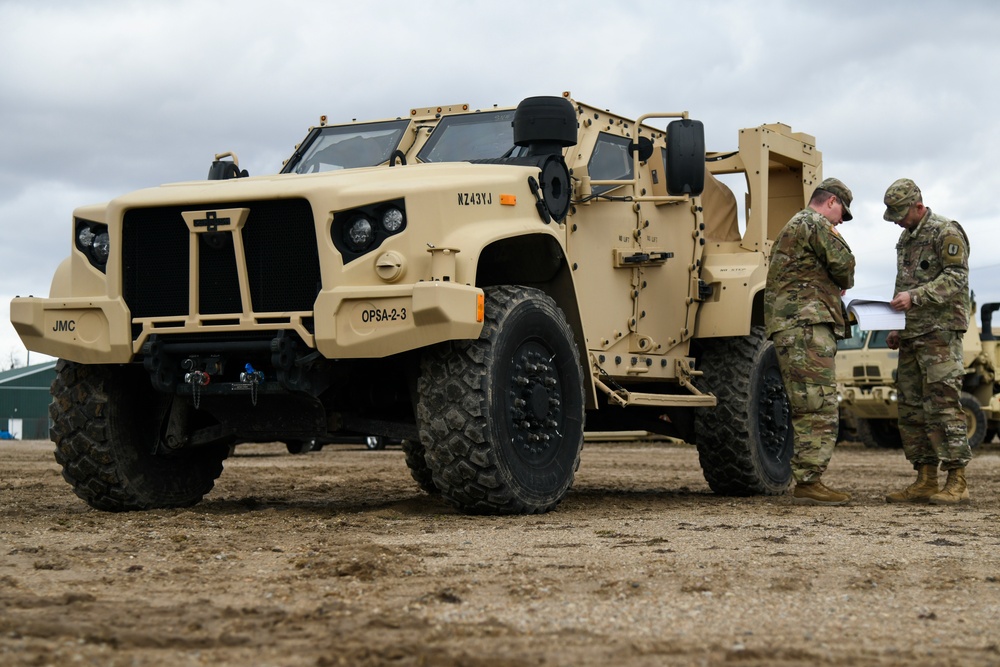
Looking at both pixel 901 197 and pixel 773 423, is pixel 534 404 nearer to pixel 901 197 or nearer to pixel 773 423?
pixel 901 197

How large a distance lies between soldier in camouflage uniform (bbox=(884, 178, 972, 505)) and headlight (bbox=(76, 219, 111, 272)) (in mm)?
4497

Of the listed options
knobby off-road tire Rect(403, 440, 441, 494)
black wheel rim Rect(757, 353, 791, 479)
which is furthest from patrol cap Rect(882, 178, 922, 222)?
knobby off-road tire Rect(403, 440, 441, 494)

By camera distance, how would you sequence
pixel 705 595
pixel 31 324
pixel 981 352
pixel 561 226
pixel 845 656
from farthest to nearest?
pixel 981 352 < pixel 561 226 < pixel 31 324 < pixel 705 595 < pixel 845 656

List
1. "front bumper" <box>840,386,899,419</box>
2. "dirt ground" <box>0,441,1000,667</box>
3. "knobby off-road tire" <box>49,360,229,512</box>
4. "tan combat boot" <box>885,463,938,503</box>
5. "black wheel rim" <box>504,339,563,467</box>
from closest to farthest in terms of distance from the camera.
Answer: "dirt ground" <box>0,441,1000,667</box>, "black wheel rim" <box>504,339,563,467</box>, "knobby off-road tire" <box>49,360,229,512</box>, "tan combat boot" <box>885,463,938,503</box>, "front bumper" <box>840,386,899,419</box>

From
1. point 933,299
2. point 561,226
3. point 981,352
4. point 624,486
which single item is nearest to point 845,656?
point 561,226

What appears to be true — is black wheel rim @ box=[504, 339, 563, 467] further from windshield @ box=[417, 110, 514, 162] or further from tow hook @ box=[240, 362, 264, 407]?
windshield @ box=[417, 110, 514, 162]

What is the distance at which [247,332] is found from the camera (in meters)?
6.97

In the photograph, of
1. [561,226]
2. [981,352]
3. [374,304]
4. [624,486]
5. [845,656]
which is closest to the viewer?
[845,656]

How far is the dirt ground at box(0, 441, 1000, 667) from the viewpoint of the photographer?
364cm

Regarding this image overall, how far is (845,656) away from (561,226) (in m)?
4.58

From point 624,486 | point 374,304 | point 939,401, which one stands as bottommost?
point 624,486

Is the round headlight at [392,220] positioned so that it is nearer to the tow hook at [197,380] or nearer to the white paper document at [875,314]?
the tow hook at [197,380]

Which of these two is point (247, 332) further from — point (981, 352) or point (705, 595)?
point (981, 352)

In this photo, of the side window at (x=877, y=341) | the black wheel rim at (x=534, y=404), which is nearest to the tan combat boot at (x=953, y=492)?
the black wheel rim at (x=534, y=404)
